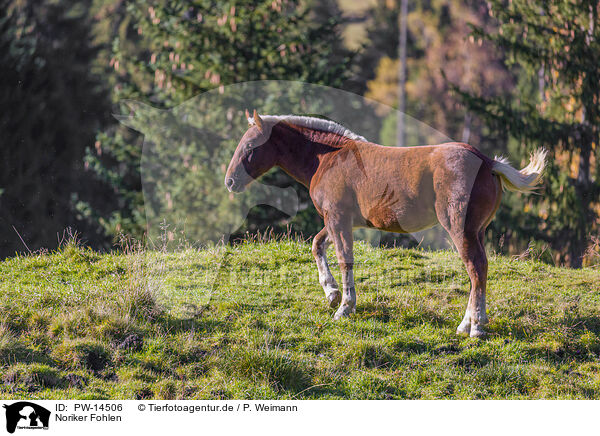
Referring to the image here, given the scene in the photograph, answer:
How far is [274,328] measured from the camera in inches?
326

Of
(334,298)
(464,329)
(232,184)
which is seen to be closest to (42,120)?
(232,184)

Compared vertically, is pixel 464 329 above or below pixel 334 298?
below

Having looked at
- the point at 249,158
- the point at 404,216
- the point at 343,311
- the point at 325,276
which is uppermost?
the point at 249,158

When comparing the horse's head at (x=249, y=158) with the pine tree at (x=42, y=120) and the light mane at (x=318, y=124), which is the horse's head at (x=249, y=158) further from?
the pine tree at (x=42, y=120)

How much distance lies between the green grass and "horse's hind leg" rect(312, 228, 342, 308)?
1.09 feet

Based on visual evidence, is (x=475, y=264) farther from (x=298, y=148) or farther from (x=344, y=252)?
(x=298, y=148)

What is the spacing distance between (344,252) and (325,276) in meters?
0.45

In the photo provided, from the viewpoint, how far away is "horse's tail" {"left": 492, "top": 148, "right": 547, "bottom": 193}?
7.70 m

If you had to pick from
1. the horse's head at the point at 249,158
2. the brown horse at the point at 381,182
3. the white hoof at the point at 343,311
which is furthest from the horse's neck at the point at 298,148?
the white hoof at the point at 343,311

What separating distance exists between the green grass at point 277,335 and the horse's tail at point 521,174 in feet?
6.28

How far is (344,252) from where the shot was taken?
8.38 meters

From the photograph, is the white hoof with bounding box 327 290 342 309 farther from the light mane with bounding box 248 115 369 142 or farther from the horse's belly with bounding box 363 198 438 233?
the light mane with bounding box 248 115 369 142
